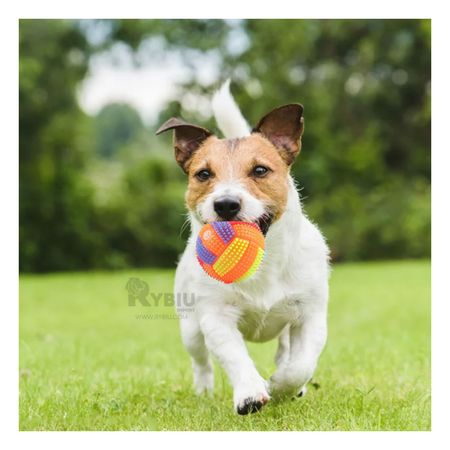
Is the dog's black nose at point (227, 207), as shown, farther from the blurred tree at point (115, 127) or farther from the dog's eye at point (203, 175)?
the blurred tree at point (115, 127)

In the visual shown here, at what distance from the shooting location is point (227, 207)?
357 cm

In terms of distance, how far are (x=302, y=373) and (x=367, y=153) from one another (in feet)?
52.1

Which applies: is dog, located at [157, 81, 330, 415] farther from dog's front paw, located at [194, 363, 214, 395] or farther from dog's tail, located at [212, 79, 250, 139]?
dog's front paw, located at [194, 363, 214, 395]

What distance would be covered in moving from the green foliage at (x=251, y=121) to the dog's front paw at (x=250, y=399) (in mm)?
13346

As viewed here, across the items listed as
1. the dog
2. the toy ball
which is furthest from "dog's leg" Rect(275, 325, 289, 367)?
the toy ball

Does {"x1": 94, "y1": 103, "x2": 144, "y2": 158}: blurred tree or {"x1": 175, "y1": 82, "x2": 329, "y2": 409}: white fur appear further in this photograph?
{"x1": 94, "y1": 103, "x2": 144, "y2": 158}: blurred tree

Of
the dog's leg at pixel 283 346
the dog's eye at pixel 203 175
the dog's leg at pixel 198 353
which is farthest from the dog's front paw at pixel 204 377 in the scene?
the dog's eye at pixel 203 175

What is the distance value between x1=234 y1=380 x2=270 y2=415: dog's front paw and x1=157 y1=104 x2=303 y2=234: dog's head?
836 millimetres

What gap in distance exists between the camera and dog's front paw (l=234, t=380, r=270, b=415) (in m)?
3.54

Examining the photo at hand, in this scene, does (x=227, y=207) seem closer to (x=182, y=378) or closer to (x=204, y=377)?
(x=204, y=377)

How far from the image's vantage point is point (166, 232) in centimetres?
1809

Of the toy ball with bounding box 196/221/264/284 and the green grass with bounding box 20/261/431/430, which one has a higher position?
the toy ball with bounding box 196/221/264/284

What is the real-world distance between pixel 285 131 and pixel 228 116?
0.45 metres
